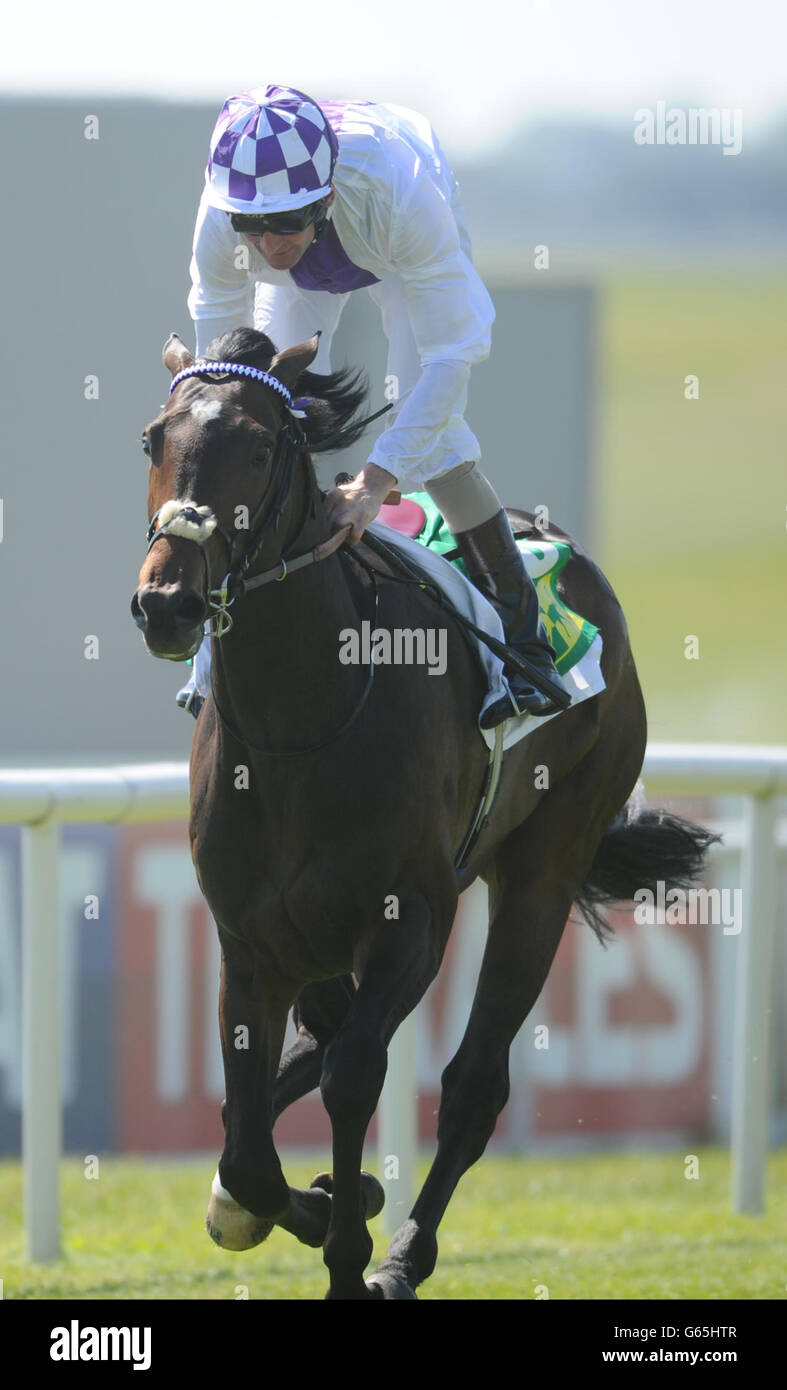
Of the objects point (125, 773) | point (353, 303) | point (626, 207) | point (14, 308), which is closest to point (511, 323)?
point (353, 303)

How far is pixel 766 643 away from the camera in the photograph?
1700 inches

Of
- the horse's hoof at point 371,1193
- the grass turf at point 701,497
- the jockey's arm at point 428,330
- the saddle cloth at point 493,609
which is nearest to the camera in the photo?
the jockey's arm at point 428,330

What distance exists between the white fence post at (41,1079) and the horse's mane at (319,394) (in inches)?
86.4

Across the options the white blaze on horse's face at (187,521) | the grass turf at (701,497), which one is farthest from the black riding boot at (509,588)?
the grass turf at (701,497)

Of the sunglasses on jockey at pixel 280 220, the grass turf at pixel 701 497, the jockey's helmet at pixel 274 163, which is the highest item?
the jockey's helmet at pixel 274 163

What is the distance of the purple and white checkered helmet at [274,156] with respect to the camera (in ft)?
12.3

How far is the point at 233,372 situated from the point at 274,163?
433mm

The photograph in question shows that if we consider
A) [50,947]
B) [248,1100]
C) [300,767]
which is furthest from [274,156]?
[50,947]

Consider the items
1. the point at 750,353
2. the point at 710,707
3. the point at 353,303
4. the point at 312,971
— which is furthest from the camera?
the point at 750,353

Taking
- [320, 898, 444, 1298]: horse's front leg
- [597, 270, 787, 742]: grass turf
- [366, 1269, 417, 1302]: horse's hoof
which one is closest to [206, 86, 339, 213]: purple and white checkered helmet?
[320, 898, 444, 1298]: horse's front leg

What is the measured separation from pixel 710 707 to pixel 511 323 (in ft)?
84.3

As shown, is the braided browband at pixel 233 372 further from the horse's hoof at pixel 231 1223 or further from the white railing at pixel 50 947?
the white railing at pixel 50 947

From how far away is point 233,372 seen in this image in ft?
12.0

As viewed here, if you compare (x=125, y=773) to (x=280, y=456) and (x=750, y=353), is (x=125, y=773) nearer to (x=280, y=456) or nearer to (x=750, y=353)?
(x=280, y=456)
